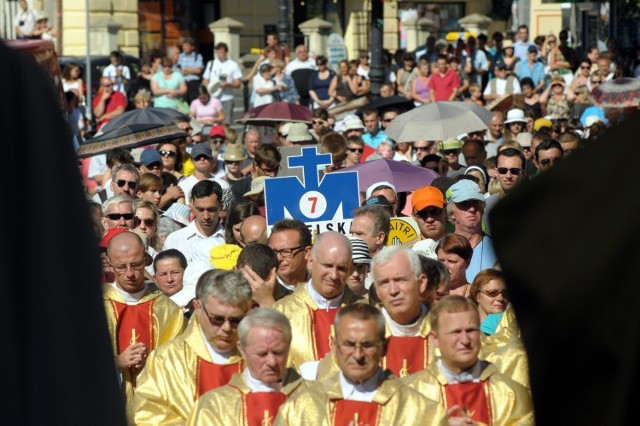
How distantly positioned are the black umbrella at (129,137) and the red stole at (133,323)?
6179 mm

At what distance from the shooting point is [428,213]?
9391mm

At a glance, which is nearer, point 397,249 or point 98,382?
point 98,382

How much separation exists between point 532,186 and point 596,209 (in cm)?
10

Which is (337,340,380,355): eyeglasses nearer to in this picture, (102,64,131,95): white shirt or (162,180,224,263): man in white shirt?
(162,180,224,263): man in white shirt

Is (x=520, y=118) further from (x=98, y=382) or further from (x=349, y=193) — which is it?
(x=98, y=382)

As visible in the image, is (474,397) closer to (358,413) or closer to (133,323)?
(358,413)

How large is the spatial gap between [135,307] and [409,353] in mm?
1699

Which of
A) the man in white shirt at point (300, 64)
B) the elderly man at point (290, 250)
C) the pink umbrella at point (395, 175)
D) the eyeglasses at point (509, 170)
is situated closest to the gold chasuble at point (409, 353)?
the elderly man at point (290, 250)

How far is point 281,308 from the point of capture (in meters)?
7.41

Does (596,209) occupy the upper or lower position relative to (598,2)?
lower

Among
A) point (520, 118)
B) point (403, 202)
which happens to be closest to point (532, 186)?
point (403, 202)

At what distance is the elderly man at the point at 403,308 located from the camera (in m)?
6.66

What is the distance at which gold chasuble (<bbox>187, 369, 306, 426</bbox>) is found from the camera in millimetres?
6215

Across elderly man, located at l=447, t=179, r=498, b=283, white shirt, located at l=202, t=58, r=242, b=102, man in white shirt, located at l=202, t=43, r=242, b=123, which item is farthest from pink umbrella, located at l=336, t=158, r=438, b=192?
white shirt, located at l=202, t=58, r=242, b=102
